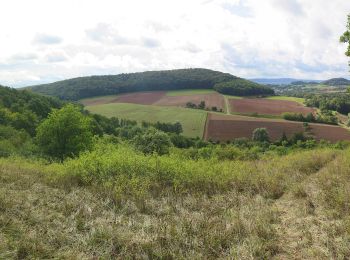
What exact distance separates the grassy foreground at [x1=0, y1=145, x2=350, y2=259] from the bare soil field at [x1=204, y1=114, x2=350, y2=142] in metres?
58.8

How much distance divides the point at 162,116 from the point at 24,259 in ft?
300

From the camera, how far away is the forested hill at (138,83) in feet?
511

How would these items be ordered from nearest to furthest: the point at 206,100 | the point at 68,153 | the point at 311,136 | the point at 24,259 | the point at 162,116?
the point at 24,259 → the point at 68,153 → the point at 311,136 → the point at 162,116 → the point at 206,100

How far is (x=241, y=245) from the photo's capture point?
7129 mm

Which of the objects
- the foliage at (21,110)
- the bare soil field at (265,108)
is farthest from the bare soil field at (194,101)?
the foliage at (21,110)

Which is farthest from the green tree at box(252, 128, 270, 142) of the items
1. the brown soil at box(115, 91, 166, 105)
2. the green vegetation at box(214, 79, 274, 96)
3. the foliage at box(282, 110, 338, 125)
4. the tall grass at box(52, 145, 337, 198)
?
the green vegetation at box(214, 79, 274, 96)

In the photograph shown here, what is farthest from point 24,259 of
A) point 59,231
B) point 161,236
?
point 161,236

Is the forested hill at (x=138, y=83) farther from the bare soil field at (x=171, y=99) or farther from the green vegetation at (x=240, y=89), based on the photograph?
the bare soil field at (x=171, y=99)

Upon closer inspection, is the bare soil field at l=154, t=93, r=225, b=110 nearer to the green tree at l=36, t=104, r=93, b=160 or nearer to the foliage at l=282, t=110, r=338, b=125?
the foliage at l=282, t=110, r=338, b=125

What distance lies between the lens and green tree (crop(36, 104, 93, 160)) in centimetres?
3669

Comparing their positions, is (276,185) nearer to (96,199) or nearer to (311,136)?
(96,199)

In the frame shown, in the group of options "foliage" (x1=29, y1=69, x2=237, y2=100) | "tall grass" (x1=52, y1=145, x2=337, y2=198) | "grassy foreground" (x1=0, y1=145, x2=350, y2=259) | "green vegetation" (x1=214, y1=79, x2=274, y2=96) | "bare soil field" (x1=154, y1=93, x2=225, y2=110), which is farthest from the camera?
Answer: "foliage" (x1=29, y1=69, x2=237, y2=100)

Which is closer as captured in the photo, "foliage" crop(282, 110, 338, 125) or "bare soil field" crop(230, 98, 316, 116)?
"foliage" crop(282, 110, 338, 125)

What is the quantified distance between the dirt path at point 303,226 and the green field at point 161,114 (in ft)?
219
